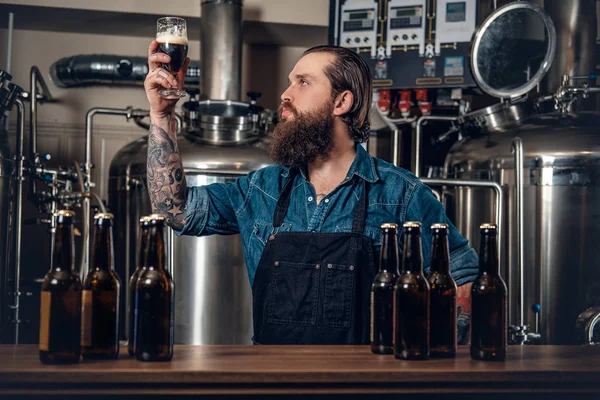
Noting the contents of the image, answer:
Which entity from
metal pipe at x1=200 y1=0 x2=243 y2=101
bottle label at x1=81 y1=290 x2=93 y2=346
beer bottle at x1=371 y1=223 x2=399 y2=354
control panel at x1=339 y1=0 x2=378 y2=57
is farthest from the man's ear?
control panel at x1=339 y1=0 x2=378 y2=57

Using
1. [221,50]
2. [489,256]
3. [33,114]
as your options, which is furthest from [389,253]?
[33,114]

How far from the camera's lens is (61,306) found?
4.80ft

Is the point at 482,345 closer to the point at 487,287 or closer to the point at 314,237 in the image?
the point at 487,287

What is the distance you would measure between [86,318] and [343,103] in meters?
1.33

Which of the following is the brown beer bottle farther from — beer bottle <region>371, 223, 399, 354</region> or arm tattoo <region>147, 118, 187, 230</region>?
arm tattoo <region>147, 118, 187, 230</region>

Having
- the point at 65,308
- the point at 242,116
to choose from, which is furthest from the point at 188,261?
the point at 65,308

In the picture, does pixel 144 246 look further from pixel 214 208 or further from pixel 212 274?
pixel 212 274

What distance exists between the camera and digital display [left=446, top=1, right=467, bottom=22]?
5.40 meters

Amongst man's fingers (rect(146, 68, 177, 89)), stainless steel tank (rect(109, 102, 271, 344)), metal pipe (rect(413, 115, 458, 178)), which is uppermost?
metal pipe (rect(413, 115, 458, 178))

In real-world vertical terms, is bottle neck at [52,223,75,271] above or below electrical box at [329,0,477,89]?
below

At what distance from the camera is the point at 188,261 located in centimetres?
434

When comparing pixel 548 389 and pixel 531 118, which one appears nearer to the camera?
pixel 548 389

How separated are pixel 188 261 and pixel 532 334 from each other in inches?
70.7

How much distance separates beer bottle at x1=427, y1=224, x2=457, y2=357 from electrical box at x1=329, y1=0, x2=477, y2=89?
12.7 feet
